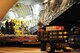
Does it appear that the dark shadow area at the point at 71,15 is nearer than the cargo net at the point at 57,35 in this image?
No

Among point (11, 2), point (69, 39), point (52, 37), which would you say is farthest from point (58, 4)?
point (69, 39)

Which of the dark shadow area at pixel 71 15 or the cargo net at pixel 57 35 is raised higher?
the dark shadow area at pixel 71 15

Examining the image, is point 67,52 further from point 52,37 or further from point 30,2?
point 30,2

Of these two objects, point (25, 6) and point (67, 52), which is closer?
point (67, 52)

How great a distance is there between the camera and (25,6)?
3462 cm

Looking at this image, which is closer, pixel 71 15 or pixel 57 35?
pixel 57 35

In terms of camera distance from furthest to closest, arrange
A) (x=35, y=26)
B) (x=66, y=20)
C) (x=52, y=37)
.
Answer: (x=35, y=26) < (x=66, y=20) < (x=52, y=37)

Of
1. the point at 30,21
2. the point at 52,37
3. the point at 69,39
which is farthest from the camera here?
the point at 30,21

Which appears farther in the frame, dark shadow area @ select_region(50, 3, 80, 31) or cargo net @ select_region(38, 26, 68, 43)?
dark shadow area @ select_region(50, 3, 80, 31)

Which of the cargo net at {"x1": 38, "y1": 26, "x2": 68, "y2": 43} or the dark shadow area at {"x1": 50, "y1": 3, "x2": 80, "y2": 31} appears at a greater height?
the dark shadow area at {"x1": 50, "y1": 3, "x2": 80, "y2": 31}

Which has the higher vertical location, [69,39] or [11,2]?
[11,2]

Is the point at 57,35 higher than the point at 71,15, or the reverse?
the point at 71,15

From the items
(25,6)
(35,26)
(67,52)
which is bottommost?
(67,52)

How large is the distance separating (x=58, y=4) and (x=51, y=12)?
178 centimetres
